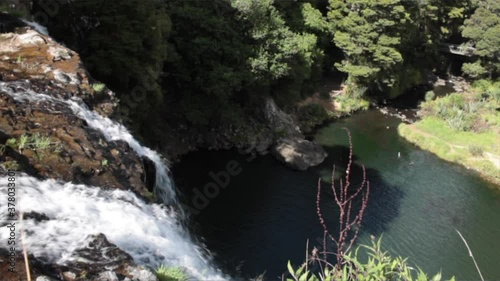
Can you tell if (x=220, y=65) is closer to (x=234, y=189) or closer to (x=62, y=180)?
(x=234, y=189)

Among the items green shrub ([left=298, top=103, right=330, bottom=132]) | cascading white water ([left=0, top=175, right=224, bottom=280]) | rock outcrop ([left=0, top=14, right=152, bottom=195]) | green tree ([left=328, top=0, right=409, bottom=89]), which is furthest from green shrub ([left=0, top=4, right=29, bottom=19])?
green tree ([left=328, top=0, right=409, bottom=89])

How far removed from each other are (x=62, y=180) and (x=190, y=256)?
3897 millimetres

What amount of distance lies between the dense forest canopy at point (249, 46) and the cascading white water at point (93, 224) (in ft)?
35.6

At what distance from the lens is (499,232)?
91.4ft

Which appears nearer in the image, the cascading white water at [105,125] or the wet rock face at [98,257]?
the wet rock face at [98,257]

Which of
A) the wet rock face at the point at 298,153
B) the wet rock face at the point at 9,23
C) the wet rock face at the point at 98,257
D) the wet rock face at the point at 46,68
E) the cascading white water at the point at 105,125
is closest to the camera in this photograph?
the wet rock face at the point at 98,257

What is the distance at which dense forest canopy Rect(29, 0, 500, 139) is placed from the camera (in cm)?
2291

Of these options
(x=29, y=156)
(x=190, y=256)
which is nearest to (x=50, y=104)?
(x=29, y=156)

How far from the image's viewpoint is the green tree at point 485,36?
49.2 metres

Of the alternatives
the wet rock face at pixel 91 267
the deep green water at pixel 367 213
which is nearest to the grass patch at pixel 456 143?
the deep green water at pixel 367 213

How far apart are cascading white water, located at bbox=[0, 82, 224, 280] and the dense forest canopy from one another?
994 cm

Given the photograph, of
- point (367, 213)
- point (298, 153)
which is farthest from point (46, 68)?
point (298, 153)

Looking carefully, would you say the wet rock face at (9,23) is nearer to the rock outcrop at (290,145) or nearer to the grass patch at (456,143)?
the rock outcrop at (290,145)

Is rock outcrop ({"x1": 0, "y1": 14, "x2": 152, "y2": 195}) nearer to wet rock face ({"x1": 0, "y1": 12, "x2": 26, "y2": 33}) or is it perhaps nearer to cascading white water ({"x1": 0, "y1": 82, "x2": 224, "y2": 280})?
wet rock face ({"x1": 0, "y1": 12, "x2": 26, "y2": 33})
